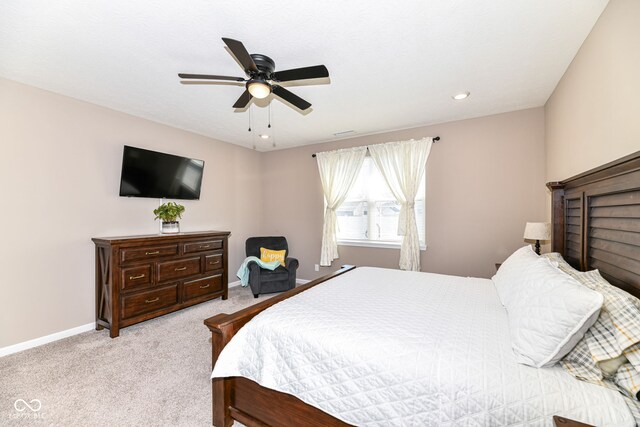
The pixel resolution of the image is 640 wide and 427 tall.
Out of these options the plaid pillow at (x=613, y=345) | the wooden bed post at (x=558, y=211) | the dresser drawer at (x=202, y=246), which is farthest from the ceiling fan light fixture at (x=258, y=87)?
the wooden bed post at (x=558, y=211)

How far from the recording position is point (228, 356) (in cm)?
152

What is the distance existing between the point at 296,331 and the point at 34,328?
3052 millimetres

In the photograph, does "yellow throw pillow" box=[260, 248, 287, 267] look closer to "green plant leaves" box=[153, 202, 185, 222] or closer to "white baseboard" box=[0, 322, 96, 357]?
"green plant leaves" box=[153, 202, 185, 222]

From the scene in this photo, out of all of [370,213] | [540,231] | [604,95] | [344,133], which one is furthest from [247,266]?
[604,95]

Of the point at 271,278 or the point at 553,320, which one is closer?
the point at 553,320

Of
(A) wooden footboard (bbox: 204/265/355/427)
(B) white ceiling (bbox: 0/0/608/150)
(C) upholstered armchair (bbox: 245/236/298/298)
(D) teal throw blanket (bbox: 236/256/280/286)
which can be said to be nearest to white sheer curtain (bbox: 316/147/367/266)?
(C) upholstered armchair (bbox: 245/236/298/298)

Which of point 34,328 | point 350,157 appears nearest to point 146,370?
point 34,328

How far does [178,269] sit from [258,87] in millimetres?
2574

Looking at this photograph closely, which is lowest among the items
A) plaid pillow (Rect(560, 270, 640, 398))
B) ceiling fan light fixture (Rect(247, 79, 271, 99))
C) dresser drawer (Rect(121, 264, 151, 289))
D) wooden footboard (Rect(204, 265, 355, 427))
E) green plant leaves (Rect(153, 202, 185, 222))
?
wooden footboard (Rect(204, 265, 355, 427))

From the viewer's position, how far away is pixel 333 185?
180 inches

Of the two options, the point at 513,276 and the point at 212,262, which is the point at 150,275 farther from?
the point at 513,276

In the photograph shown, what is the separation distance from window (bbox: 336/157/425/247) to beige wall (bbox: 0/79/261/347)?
288 centimetres

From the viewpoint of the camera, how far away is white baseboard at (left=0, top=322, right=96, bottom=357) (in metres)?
2.55

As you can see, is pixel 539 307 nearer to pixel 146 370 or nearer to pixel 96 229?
pixel 146 370
